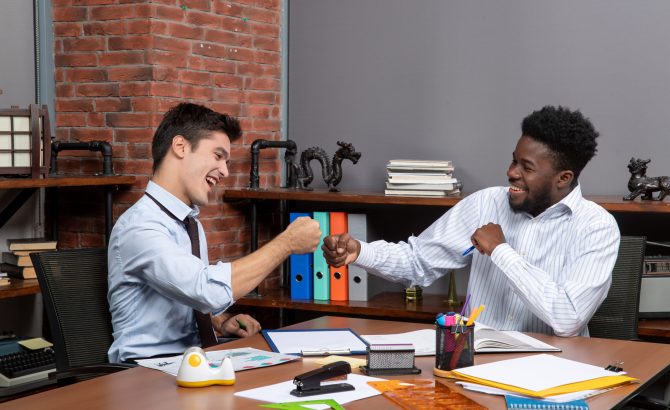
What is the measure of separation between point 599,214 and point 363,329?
0.91m

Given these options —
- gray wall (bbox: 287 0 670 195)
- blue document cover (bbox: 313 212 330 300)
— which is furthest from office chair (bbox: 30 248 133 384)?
gray wall (bbox: 287 0 670 195)

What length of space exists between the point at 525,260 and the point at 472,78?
145 centimetres

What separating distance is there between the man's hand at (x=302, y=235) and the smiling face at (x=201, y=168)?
0.29 m

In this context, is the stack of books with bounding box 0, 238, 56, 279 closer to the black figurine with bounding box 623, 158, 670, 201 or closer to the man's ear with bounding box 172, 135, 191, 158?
the man's ear with bounding box 172, 135, 191, 158

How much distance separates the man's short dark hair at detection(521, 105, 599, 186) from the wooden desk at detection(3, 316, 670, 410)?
0.78m

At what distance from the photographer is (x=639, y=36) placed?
3.79 m

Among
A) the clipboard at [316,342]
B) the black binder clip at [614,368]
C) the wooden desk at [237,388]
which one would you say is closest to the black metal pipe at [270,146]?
the clipboard at [316,342]

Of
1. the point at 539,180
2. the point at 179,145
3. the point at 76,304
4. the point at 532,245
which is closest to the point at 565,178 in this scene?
the point at 539,180

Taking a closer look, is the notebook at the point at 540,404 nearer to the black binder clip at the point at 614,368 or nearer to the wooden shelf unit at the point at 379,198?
the black binder clip at the point at 614,368

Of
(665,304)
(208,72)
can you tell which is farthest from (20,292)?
(665,304)

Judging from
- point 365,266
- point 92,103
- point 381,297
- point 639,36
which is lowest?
point 381,297

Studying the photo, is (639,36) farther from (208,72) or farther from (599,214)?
(208,72)

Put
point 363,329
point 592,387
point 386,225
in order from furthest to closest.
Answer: point 386,225, point 363,329, point 592,387

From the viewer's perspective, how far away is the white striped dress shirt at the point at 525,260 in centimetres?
272
